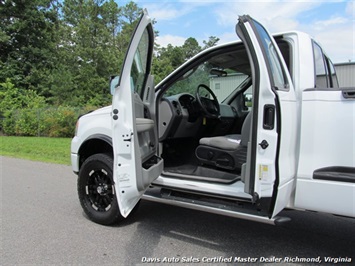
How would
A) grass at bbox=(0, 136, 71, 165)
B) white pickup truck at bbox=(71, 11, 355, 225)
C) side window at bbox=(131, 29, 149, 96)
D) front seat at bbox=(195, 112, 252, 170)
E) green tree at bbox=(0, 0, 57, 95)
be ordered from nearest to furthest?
1. white pickup truck at bbox=(71, 11, 355, 225)
2. side window at bbox=(131, 29, 149, 96)
3. front seat at bbox=(195, 112, 252, 170)
4. grass at bbox=(0, 136, 71, 165)
5. green tree at bbox=(0, 0, 57, 95)

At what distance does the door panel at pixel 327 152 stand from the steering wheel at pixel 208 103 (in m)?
2.00

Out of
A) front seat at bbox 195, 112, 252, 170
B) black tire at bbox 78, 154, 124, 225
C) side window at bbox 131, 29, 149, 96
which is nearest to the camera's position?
side window at bbox 131, 29, 149, 96

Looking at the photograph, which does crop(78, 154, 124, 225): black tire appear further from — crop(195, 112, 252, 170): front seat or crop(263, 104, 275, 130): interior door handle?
crop(263, 104, 275, 130): interior door handle

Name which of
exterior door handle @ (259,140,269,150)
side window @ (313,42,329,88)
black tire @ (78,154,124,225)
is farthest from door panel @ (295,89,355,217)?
black tire @ (78,154,124,225)

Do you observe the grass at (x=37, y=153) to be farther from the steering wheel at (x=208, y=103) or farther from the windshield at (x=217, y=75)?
the windshield at (x=217, y=75)

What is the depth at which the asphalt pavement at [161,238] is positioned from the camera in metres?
3.35

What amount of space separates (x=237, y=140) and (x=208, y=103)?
1202 millimetres

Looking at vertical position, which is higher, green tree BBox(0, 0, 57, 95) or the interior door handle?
green tree BBox(0, 0, 57, 95)

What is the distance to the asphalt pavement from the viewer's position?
3.35 metres

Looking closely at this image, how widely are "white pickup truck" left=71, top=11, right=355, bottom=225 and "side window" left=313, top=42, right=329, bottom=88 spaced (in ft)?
0.06

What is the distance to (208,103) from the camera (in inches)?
198

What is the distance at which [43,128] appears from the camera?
17.0m

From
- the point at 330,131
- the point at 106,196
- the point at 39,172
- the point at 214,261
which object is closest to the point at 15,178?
the point at 39,172

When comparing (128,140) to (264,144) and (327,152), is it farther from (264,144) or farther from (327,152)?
(327,152)
